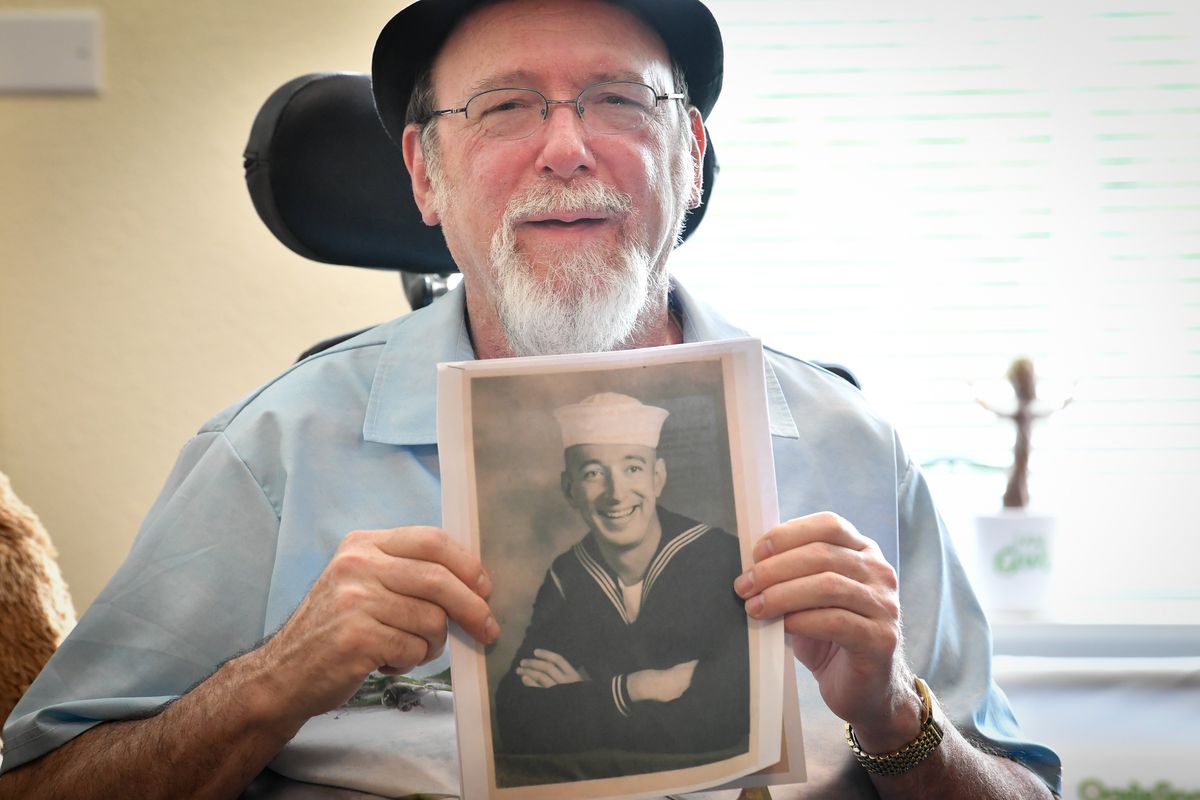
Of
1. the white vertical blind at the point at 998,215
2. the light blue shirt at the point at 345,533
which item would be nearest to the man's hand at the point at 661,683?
the light blue shirt at the point at 345,533

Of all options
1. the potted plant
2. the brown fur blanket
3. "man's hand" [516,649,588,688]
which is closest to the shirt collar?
"man's hand" [516,649,588,688]

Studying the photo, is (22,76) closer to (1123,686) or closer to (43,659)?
(43,659)

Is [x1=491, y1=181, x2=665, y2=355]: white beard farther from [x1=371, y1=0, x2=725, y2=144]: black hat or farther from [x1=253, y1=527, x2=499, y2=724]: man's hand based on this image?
[x1=253, y1=527, x2=499, y2=724]: man's hand

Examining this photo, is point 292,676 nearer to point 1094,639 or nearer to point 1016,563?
point 1016,563

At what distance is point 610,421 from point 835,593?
0.20m

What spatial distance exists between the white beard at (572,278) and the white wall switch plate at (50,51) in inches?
50.7

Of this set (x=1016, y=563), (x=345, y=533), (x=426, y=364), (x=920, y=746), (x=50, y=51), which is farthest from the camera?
(x=50, y=51)

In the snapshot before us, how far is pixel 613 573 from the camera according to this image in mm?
827

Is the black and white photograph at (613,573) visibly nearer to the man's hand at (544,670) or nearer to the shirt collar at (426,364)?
the man's hand at (544,670)

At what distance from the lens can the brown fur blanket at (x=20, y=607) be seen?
137 cm

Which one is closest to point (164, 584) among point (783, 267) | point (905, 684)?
point (905, 684)

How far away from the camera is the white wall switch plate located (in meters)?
2.02

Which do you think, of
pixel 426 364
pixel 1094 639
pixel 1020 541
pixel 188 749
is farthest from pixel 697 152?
pixel 1094 639

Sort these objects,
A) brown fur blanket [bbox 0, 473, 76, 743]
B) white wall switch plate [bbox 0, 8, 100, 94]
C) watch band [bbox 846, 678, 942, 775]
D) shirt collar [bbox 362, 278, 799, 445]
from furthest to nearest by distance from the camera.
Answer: white wall switch plate [bbox 0, 8, 100, 94] < brown fur blanket [bbox 0, 473, 76, 743] < shirt collar [bbox 362, 278, 799, 445] < watch band [bbox 846, 678, 942, 775]
